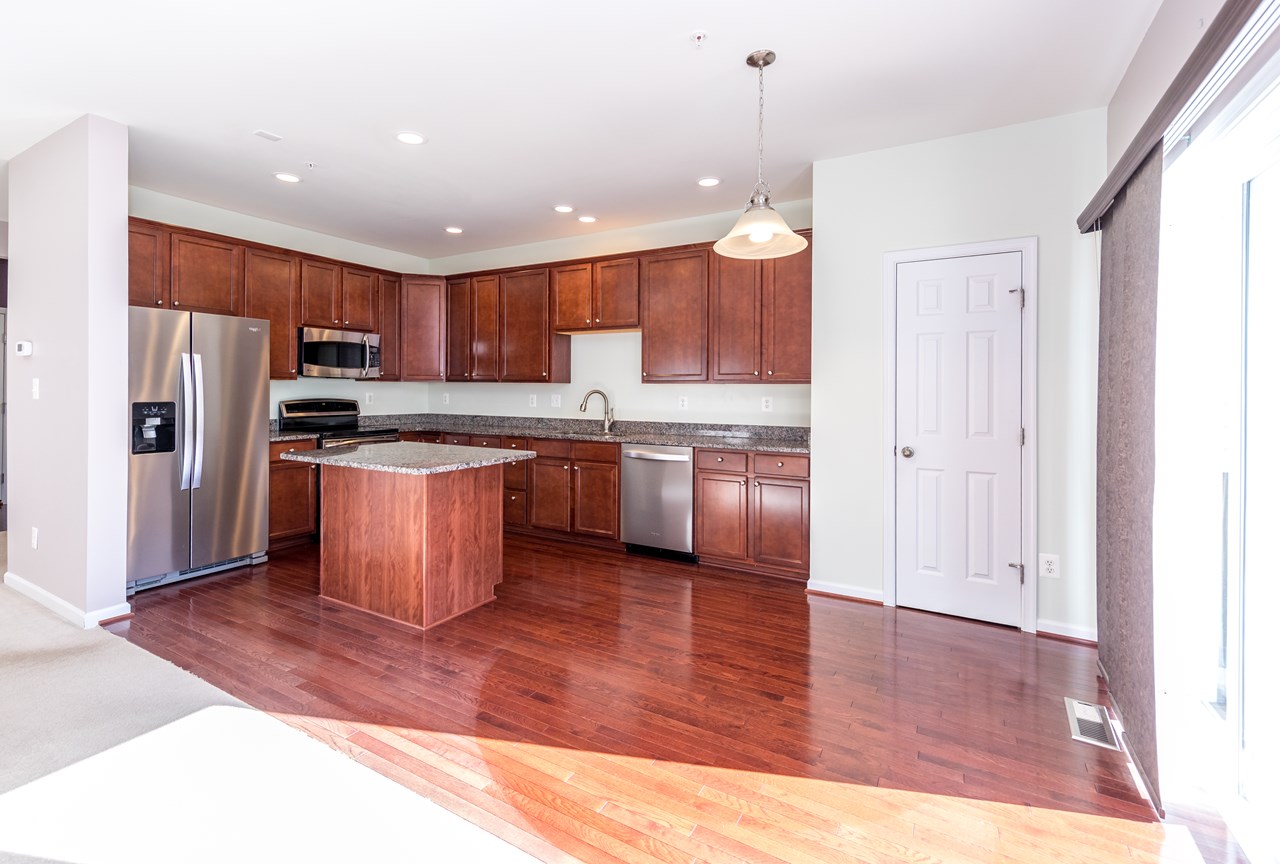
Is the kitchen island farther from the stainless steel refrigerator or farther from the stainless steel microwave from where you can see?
the stainless steel microwave

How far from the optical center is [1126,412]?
2305mm

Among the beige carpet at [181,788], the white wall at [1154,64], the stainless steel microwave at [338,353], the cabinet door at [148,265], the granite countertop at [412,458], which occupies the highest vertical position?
the white wall at [1154,64]

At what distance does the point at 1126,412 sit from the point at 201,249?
5433mm

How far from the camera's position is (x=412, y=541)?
10.9 feet

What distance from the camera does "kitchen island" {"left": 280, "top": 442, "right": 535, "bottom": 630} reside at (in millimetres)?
3283

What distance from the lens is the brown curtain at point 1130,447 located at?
203 cm

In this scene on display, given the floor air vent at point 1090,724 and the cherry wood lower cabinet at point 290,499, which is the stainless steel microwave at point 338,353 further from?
the floor air vent at point 1090,724

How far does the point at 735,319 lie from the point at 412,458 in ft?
8.02

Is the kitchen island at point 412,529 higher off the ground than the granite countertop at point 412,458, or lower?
lower

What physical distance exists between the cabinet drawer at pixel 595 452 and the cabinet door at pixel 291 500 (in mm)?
2087

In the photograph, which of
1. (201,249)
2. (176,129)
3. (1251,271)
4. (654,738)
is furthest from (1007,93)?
(201,249)

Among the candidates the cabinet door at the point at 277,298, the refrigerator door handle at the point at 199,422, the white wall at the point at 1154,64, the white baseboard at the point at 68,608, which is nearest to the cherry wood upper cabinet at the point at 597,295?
the cabinet door at the point at 277,298

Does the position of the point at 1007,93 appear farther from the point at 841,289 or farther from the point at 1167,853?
the point at 1167,853

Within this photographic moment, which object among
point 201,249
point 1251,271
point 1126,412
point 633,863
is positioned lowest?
point 633,863
